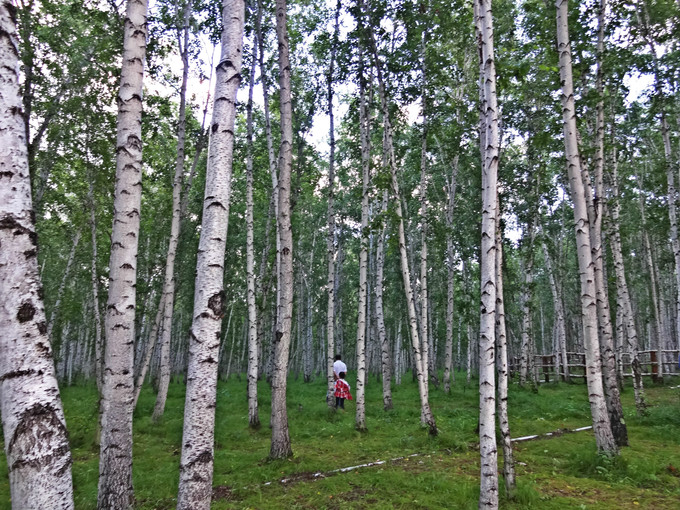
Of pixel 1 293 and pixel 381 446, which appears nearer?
pixel 1 293

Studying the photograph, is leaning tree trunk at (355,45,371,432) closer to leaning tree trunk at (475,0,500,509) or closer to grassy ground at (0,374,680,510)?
grassy ground at (0,374,680,510)

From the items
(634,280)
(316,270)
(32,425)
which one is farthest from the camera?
(316,270)

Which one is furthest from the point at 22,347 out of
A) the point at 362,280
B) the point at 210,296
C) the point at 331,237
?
the point at 331,237

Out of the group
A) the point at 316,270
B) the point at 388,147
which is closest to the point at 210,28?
the point at 388,147

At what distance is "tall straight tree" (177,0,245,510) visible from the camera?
3.05 metres

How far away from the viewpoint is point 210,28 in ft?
43.0

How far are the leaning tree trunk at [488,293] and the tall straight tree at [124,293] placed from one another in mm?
4340

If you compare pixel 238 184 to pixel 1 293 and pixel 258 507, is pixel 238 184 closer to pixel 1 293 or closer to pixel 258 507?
pixel 258 507

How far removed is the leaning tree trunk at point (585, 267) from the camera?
703cm

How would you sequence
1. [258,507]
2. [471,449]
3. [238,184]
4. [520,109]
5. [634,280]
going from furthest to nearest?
[634,280] → [238,184] → [520,109] → [471,449] → [258,507]

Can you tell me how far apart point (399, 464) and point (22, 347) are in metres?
7.49

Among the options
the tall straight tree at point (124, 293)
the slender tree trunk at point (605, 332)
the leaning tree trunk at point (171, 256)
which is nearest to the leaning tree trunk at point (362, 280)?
the slender tree trunk at point (605, 332)

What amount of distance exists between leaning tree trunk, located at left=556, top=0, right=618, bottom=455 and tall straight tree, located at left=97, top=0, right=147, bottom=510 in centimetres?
759

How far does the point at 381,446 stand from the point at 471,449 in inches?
83.8
